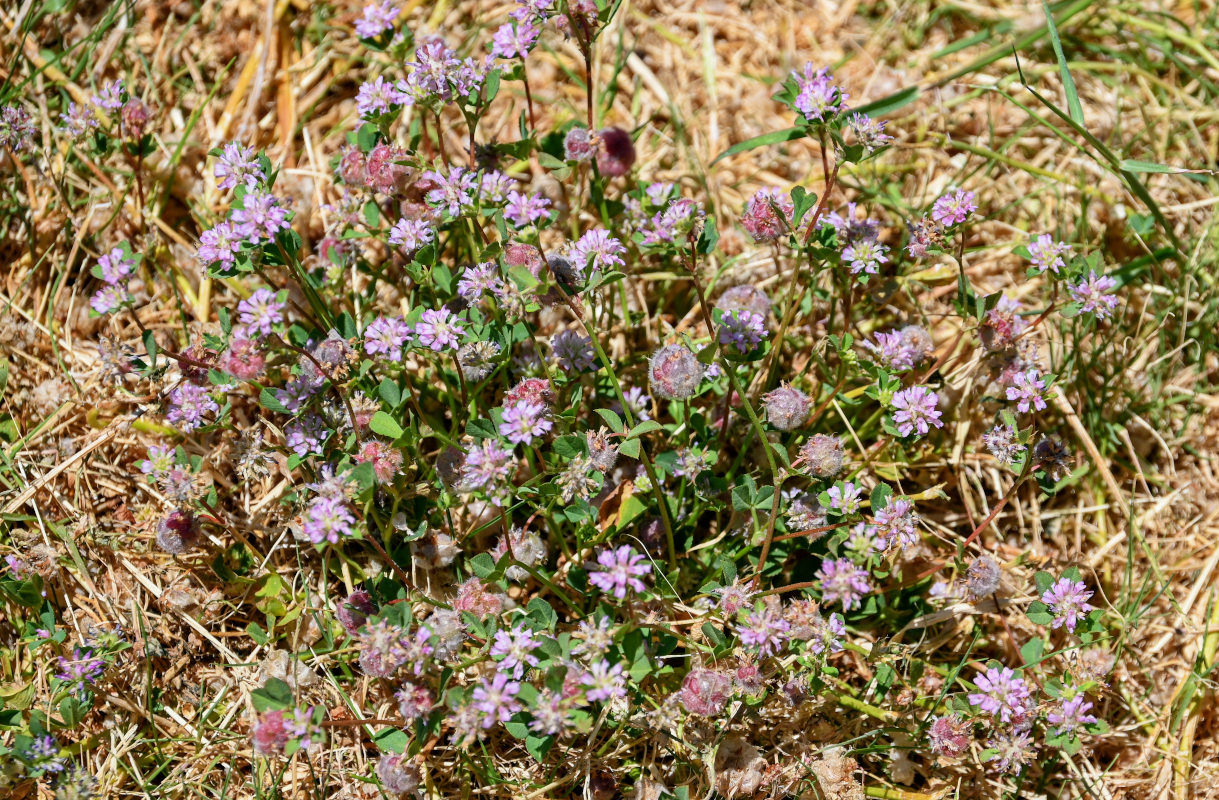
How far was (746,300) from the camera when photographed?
3.56 meters

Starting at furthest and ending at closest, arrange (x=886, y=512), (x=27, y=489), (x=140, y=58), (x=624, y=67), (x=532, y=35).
→ (x=624, y=67)
(x=140, y=58)
(x=27, y=489)
(x=532, y=35)
(x=886, y=512)

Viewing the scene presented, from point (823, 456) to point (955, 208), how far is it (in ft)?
3.15

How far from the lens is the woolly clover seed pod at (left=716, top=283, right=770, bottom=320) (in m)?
3.54

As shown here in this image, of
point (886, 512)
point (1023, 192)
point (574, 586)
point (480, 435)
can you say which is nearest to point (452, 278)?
point (480, 435)

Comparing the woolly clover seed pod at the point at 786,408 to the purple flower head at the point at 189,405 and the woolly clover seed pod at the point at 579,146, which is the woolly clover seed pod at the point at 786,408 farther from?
the purple flower head at the point at 189,405

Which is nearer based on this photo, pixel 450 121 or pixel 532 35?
pixel 532 35

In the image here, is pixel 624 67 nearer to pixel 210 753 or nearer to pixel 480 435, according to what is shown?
pixel 480 435

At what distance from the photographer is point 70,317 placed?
12.6 feet

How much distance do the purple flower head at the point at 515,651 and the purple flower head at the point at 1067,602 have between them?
1.71 meters

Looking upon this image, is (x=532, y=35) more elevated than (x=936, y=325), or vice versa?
(x=532, y=35)

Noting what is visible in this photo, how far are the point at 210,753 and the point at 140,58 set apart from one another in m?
3.06

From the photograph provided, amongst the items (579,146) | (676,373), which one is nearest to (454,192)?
(579,146)

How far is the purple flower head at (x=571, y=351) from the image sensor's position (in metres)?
3.22

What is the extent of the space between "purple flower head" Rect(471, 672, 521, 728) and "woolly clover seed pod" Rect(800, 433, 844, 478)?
1.18 metres
